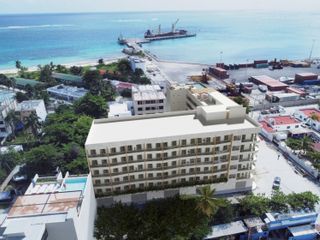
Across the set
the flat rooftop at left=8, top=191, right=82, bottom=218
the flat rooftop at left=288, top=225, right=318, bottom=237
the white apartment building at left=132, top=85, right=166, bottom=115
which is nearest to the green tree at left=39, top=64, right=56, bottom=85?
the white apartment building at left=132, top=85, right=166, bottom=115

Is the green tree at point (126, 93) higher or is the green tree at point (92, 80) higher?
the green tree at point (92, 80)

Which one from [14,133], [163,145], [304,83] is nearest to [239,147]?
[163,145]

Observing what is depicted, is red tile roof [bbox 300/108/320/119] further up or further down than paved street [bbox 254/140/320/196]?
further up

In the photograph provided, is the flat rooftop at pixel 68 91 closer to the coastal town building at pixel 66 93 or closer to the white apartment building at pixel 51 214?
the coastal town building at pixel 66 93

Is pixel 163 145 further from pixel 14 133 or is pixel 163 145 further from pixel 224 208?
pixel 14 133

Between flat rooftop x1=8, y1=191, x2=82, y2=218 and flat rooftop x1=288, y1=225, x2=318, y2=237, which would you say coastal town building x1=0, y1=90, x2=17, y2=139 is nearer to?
flat rooftop x1=8, y1=191, x2=82, y2=218

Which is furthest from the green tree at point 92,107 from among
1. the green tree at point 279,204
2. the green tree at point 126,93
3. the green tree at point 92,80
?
the green tree at point 279,204
